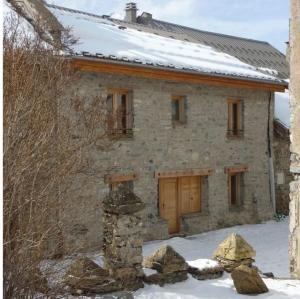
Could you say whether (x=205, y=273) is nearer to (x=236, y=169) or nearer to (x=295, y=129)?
(x=295, y=129)

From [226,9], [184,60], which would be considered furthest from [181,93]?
[226,9]

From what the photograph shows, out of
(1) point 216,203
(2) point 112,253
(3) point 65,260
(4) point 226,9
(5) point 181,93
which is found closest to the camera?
(4) point 226,9

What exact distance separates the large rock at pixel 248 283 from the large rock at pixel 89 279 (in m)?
1.60

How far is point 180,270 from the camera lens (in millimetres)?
7141

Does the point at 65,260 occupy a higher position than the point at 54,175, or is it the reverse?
the point at 54,175

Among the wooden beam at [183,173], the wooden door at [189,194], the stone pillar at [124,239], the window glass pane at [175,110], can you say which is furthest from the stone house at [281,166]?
the stone pillar at [124,239]

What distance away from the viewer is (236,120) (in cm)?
1373

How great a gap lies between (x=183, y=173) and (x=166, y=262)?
206 inches

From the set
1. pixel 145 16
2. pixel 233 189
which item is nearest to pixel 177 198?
pixel 233 189

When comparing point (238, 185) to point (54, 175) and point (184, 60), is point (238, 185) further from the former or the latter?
point (54, 175)

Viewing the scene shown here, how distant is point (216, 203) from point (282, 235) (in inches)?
70.6

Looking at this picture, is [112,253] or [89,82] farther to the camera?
[89,82]

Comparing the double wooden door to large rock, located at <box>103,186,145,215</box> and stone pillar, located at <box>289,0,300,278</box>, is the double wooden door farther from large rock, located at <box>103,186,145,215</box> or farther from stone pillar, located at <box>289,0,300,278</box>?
stone pillar, located at <box>289,0,300,278</box>

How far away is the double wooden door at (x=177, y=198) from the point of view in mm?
11938
